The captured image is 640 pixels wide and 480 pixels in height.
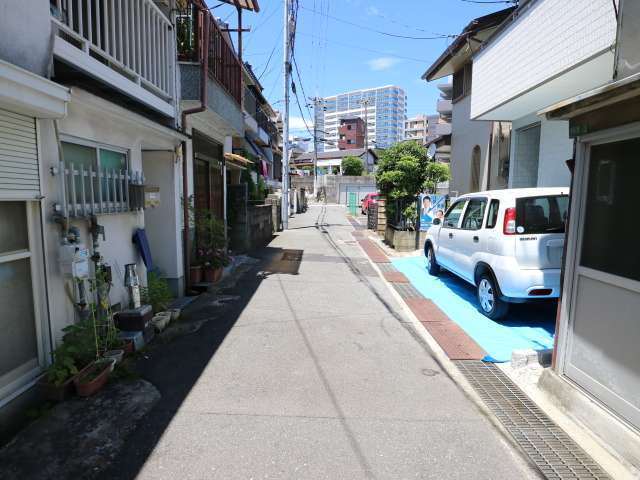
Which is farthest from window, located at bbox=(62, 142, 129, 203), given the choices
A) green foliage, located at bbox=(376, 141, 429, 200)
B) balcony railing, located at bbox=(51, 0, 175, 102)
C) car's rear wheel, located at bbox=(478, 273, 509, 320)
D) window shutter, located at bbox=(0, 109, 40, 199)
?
green foliage, located at bbox=(376, 141, 429, 200)

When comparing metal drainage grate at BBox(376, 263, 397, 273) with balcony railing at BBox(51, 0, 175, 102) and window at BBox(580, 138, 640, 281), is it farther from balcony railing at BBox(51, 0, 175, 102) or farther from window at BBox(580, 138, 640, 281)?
window at BBox(580, 138, 640, 281)

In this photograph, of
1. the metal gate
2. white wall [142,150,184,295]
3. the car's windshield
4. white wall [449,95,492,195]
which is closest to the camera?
the car's windshield

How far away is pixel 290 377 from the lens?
4.02 metres

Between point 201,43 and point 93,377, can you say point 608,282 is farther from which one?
point 201,43

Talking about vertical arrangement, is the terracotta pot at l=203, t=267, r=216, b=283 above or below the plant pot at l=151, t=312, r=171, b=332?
above

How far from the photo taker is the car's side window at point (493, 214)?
5.70m

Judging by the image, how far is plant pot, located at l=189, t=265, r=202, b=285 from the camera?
757 centimetres

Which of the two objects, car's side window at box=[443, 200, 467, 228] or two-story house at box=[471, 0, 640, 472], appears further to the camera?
car's side window at box=[443, 200, 467, 228]

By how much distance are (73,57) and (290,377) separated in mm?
3794

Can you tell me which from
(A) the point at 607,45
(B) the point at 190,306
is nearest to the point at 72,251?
(B) the point at 190,306

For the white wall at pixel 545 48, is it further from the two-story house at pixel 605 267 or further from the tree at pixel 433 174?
the tree at pixel 433 174

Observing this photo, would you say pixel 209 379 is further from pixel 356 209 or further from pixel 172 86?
pixel 356 209

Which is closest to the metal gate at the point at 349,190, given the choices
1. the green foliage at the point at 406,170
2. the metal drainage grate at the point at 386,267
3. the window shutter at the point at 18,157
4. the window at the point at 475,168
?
the window at the point at 475,168

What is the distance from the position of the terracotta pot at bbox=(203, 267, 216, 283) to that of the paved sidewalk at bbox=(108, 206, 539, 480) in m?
2.18
